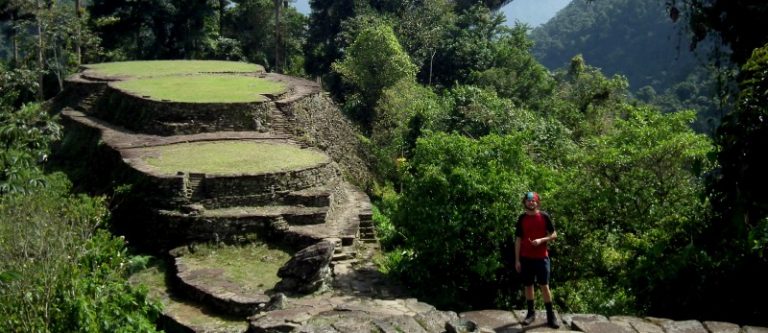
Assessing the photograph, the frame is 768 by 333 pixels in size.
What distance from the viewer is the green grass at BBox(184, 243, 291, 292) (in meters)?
10.6

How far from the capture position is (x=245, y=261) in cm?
1129

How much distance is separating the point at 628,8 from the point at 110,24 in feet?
150

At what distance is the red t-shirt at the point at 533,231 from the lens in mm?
6629

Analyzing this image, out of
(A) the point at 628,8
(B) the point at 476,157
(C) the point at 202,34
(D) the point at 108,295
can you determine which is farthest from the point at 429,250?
(A) the point at 628,8

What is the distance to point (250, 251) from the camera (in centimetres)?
1162

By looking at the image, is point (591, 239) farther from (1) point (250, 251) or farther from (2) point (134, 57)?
(2) point (134, 57)

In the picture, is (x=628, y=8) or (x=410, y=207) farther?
(x=628, y=8)

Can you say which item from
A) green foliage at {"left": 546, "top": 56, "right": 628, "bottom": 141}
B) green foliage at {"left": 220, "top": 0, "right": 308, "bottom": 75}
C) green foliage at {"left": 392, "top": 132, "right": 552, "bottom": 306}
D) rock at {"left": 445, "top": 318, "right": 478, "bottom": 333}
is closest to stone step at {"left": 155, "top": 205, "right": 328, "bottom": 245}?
green foliage at {"left": 392, "top": 132, "right": 552, "bottom": 306}

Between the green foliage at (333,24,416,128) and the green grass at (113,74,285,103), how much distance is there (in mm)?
3864

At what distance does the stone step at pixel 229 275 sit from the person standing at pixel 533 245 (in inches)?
147

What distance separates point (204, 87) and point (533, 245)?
44.7ft

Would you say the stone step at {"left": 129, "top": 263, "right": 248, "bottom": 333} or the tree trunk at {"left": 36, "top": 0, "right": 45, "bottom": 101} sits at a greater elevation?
the tree trunk at {"left": 36, "top": 0, "right": 45, "bottom": 101}

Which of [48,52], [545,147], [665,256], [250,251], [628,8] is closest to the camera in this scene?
[665,256]

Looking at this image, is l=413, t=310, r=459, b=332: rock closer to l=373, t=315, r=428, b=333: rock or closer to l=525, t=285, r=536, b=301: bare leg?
l=373, t=315, r=428, b=333: rock
